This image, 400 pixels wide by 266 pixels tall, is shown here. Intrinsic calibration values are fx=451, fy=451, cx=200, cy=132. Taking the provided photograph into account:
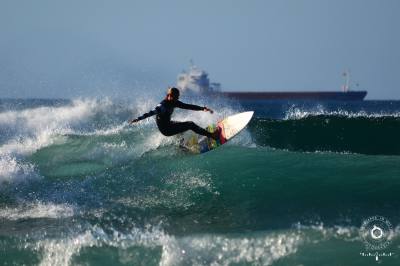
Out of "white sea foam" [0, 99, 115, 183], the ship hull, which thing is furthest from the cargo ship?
"white sea foam" [0, 99, 115, 183]

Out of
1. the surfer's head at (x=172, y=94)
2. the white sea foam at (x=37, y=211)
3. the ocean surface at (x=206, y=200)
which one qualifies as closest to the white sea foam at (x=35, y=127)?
the ocean surface at (x=206, y=200)

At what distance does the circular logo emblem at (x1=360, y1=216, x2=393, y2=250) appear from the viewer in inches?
195

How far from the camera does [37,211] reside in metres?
6.71

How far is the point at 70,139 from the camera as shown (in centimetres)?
1279

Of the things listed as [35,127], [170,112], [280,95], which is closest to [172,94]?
[170,112]

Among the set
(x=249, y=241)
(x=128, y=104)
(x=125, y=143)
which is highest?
(x=128, y=104)

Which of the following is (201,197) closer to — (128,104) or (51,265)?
(51,265)

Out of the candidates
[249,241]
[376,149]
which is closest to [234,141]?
[376,149]

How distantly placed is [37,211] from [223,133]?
4016mm

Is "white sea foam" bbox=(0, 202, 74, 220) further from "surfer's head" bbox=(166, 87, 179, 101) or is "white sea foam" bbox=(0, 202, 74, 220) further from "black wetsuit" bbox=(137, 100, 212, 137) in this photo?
"surfer's head" bbox=(166, 87, 179, 101)

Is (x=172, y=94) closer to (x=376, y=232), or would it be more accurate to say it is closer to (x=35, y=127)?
(x=376, y=232)

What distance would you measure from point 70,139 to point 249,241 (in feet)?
28.6

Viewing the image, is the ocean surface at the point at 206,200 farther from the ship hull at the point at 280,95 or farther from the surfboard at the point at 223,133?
the ship hull at the point at 280,95

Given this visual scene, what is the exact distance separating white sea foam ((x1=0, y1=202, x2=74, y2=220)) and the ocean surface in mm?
16
